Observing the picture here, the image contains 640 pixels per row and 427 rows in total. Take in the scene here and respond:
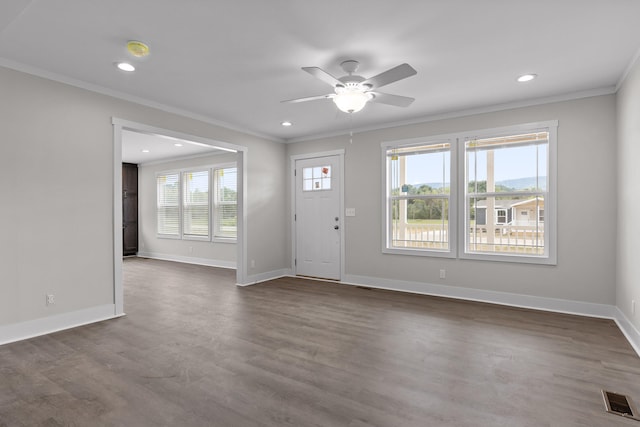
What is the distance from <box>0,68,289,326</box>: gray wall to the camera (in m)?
3.23

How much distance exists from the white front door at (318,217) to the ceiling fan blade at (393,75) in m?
3.12

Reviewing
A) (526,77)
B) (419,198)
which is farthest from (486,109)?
(419,198)

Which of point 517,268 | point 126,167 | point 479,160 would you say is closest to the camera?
point 517,268

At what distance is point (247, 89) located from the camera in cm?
393

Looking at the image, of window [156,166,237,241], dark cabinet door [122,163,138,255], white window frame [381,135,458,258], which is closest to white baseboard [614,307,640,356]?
white window frame [381,135,458,258]

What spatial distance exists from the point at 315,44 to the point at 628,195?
11.2ft

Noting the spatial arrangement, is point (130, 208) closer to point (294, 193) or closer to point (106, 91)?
point (294, 193)

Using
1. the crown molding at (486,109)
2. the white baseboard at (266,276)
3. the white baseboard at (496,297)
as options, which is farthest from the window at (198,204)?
the white baseboard at (496,297)

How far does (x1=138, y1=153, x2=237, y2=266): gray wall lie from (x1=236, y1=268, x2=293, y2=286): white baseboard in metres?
1.53

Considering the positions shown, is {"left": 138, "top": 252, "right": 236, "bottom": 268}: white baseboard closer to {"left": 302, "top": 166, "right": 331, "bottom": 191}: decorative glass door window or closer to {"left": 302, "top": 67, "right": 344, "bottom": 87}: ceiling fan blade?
{"left": 302, "top": 166, "right": 331, "bottom": 191}: decorative glass door window

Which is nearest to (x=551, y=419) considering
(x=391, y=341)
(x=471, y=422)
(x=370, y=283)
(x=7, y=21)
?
(x=471, y=422)

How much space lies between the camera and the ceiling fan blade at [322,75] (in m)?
2.65

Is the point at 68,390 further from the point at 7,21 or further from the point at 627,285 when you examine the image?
the point at 627,285

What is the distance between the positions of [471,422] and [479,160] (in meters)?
3.61
